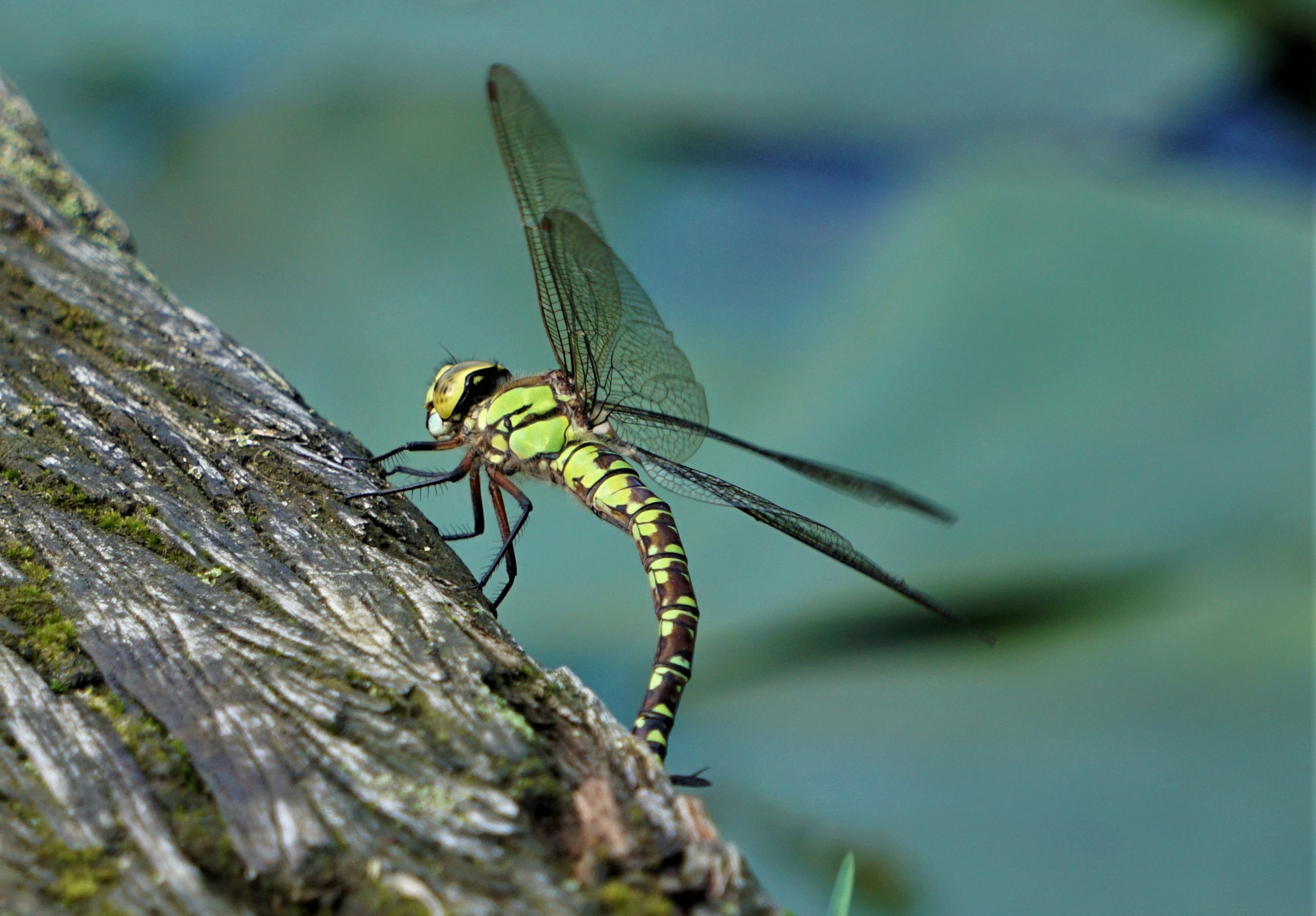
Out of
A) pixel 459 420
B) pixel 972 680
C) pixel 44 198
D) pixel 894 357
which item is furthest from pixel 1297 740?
pixel 44 198

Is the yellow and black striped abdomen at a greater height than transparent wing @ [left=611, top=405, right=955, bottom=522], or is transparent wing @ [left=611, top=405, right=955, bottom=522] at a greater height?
transparent wing @ [left=611, top=405, right=955, bottom=522]

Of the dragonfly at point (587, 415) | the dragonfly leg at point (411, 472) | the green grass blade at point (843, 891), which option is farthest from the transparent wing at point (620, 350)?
the green grass blade at point (843, 891)

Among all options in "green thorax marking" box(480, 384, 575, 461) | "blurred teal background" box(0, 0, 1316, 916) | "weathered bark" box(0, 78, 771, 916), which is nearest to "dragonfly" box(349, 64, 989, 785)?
"green thorax marking" box(480, 384, 575, 461)

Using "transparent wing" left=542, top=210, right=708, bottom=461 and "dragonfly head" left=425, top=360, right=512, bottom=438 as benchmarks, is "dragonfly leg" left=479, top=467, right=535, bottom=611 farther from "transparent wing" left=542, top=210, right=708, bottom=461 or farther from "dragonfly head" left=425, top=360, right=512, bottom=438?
"transparent wing" left=542, top=210, right=708, bottom=461

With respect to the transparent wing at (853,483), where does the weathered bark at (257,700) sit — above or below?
below

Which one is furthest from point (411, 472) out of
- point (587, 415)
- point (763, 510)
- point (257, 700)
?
point (257, 700)

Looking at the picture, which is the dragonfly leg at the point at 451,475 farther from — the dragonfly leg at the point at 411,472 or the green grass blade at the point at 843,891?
Result: the green grass blade at the point at 843,891

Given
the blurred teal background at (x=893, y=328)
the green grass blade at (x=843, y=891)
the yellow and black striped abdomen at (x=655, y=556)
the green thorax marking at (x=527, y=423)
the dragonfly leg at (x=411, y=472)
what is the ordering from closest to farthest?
1. the green grass blade at (x=843, y=891)
2. the yellow and black striped abdomen at (x=655, y=556)
3. the dragonfly leg at (x=411, y=472)
4. the green thorax marking at (x=527, y=423)
5. the blurred teal background at (x=893, y=328)

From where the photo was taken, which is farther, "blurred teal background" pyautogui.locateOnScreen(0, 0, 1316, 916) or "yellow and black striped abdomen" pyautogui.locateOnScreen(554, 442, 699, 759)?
"blurred teal background" pyautogui.locateOnScreen(0, 0, 1316, 916)
